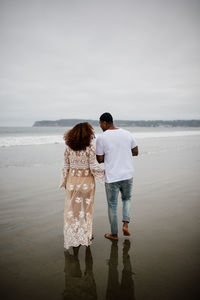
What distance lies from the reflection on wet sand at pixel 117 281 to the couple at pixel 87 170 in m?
0.51

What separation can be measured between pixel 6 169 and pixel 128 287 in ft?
26.1

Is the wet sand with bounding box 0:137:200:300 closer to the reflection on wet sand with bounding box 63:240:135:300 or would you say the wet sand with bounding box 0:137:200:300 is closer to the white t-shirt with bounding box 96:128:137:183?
the reflection on wet sand with bounding box 63:240:135:300

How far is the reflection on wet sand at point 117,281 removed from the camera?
2.38 meters

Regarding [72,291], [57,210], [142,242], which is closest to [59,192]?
[57,210]

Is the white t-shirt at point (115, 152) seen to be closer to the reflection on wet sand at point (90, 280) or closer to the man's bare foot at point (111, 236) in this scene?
the man's bare foot at point (111, 236)

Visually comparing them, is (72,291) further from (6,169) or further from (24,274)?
(6,169)

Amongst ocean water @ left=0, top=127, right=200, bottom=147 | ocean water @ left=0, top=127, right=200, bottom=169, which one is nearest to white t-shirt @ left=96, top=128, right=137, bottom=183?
ocean water @ left=0, top=127, right=200, bottom=169

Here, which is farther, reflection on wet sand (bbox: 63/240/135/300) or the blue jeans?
the blue jeans

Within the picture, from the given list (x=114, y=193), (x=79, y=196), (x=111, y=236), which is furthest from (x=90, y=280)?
(x=114, y=193)

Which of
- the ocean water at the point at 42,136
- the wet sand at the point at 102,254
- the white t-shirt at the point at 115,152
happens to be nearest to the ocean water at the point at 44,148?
the ocean water at the point at 42,136

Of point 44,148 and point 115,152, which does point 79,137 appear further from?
point 44,148

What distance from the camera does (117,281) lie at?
102 inches

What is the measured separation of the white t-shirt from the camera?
10.7 feet

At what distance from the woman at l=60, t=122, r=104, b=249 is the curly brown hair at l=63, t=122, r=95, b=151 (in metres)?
0.04
